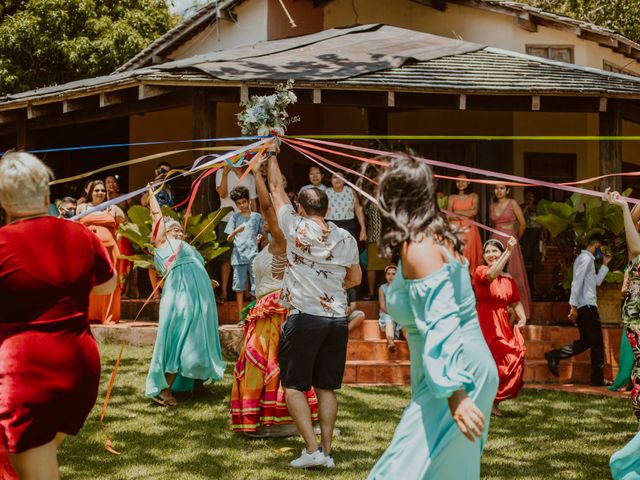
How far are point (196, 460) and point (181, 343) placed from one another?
1.77 meters

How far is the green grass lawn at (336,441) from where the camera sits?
6.28 m

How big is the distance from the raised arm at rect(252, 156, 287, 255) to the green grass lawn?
1.58 m

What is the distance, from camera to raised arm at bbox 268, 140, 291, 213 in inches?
243

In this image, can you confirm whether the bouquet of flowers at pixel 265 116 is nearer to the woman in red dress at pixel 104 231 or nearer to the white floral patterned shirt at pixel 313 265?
the white floral patterned shirt at pixel 313 265

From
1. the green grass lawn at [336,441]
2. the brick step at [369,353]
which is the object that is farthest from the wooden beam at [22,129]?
the brick step at [369,353]

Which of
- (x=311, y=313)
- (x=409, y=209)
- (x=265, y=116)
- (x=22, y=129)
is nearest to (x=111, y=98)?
(x=22, y=129)

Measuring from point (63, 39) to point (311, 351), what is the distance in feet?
57.8

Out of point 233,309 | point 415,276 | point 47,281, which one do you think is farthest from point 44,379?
point 233,309

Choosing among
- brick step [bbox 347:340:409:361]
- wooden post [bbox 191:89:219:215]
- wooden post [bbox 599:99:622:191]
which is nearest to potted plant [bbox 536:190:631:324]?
wooden post [bbox 599:99:622:191]

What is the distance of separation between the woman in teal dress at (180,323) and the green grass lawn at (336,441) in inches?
12.2

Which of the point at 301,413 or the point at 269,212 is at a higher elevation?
the point at 269,212

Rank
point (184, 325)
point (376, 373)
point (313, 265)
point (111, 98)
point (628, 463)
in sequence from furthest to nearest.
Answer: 1. point (111, 98)
2. point (376, 373)
3. point (184, 325)
4. point (313, 265)
5. point (628, 463)

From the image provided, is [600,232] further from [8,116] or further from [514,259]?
[8,116]

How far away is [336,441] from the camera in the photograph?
7164 millimetres
